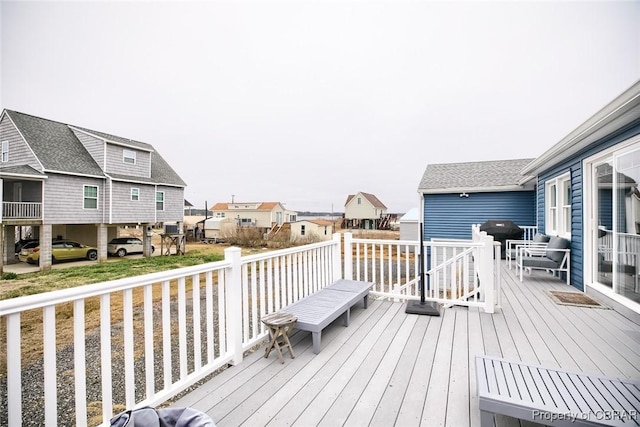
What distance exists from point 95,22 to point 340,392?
37.2ft

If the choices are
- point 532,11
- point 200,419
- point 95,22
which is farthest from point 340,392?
point 95,22

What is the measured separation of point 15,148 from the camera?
12.9 m

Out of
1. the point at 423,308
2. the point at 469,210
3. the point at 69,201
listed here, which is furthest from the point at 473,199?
the point at 69,201

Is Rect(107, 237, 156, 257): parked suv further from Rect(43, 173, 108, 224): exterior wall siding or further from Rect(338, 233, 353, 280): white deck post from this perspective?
Rect(338, 233, 353, 280): white deck post

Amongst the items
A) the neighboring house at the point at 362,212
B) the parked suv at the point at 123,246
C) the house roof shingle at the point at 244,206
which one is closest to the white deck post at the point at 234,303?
the parked suv at the point at 123,246

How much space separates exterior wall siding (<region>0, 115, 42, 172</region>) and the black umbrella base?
53.5 feet

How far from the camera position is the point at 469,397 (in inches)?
78.6

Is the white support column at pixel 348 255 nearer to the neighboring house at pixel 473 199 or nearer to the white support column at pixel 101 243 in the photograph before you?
the neighboring house at pixel 473 199

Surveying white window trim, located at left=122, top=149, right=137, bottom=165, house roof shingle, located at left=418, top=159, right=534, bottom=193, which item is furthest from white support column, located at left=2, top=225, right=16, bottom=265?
house roof shingle, located at left=418, top=159, right=534, bottom=193

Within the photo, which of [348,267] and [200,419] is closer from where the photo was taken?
[200,419]

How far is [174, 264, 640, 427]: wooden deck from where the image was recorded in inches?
73.0

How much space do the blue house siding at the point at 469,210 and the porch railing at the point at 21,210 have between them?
16.7 metres

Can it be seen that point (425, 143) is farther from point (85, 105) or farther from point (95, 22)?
point (85, 105)

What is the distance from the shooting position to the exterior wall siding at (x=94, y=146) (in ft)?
48.7
